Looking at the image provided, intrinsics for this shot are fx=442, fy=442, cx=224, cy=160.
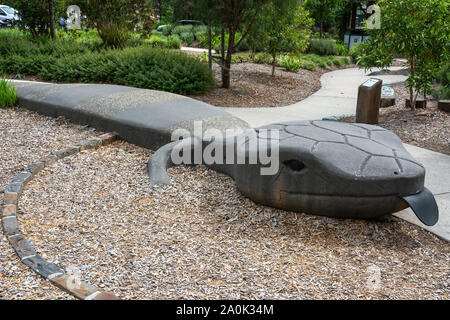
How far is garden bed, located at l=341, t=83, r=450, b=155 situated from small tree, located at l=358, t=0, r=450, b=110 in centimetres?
47

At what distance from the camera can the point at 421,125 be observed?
6.63 metres

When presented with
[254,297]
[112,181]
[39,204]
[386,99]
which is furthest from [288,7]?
[254,297]

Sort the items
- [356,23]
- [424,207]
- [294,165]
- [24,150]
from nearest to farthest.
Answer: [424,207] → [294,165] → [24,150] → [356,23]

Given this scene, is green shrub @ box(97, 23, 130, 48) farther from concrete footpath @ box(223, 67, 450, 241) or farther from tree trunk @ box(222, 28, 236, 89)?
concrete footpath @ box(223, 67, 450, 241)

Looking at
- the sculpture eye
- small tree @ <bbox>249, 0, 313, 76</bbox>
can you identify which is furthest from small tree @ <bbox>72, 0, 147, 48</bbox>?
the sculpture eye

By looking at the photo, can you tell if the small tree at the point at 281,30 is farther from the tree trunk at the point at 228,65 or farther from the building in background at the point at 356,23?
the building in background at the point at 356,23

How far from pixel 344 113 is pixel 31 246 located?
20.7ft

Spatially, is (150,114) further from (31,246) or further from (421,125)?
(421,125)

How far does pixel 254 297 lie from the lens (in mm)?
2500

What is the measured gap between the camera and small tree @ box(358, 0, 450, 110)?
6660 millimetres

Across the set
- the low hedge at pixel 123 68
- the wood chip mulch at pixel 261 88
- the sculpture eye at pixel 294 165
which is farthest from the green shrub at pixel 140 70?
the sculpture eye at pixel 294 165

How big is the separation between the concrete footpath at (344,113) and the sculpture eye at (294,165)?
1.00 metres

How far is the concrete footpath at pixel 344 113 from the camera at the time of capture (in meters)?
3.70

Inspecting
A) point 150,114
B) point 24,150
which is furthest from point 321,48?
point 24,150
